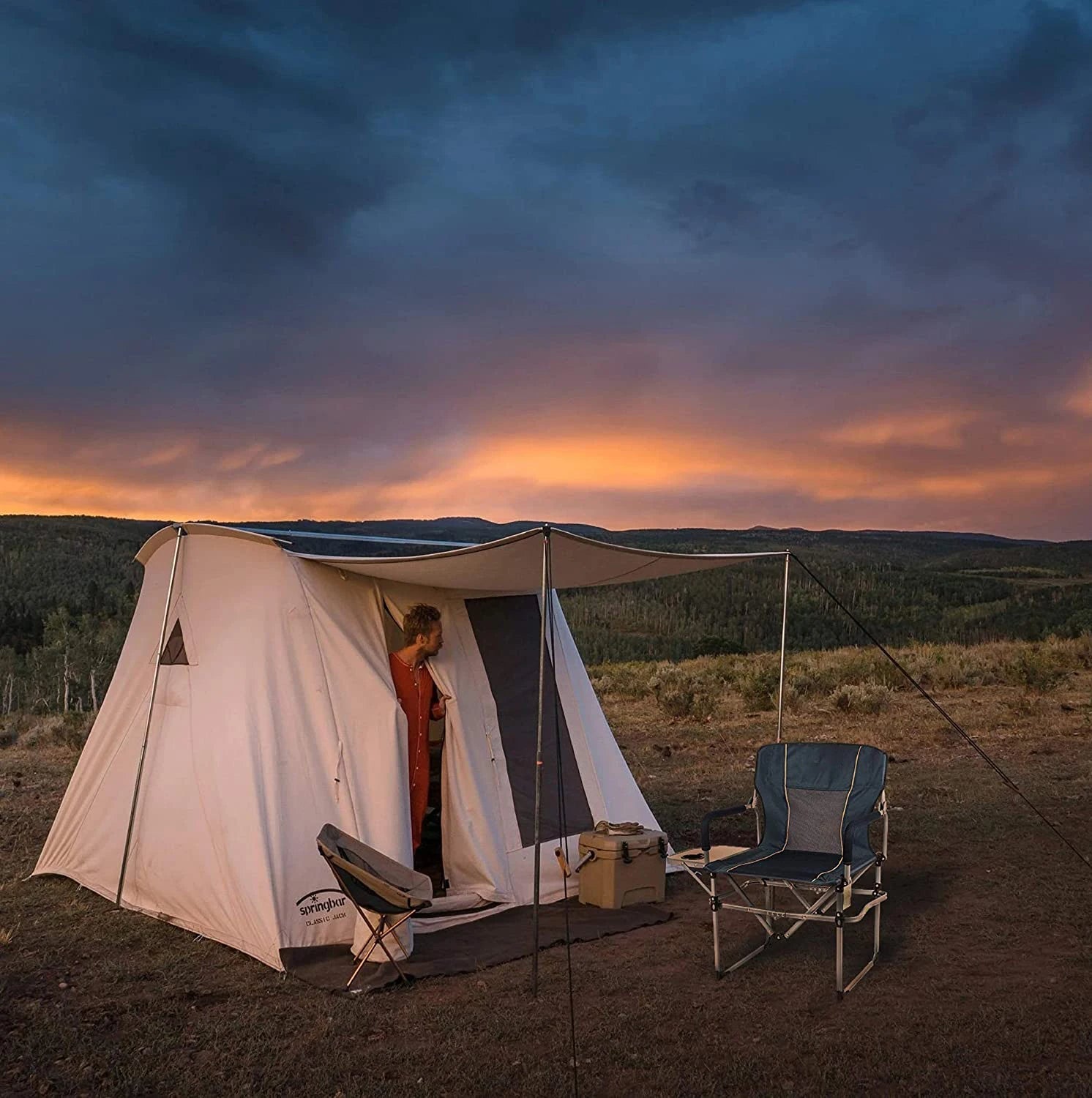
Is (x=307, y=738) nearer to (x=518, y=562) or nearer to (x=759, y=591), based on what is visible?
(x=518, y=562)

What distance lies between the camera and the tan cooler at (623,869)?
21.9ft

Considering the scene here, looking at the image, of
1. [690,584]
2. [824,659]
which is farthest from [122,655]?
[690,584]

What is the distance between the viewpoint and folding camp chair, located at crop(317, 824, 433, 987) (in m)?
5.19

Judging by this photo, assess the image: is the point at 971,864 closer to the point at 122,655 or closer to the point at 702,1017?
the point at 702,1017

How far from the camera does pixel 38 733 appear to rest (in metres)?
14.6

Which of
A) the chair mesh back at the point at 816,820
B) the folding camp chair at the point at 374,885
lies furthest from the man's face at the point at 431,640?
the chair mesh back at the point at 816,820

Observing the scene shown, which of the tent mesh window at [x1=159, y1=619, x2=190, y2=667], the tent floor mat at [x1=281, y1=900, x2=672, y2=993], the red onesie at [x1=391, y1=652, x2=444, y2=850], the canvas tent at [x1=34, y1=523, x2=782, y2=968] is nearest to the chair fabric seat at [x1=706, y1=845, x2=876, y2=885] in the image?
the tent floor mat at [x1=281, y1=900, x2=672, y2=993]

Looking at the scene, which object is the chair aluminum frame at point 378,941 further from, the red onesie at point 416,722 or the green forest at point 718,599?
the green forest at point 718,599

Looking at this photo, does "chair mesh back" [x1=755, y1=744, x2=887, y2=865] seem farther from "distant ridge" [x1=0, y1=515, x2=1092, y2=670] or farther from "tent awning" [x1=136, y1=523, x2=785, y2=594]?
"distant ridge" [x1=0, y1=515, x2=1092, y2=670]

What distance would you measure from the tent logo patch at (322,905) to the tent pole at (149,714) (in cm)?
135

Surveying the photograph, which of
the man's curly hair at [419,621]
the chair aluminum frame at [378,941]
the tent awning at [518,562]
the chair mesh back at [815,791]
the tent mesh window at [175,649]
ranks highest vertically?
the tent awning at [518,562]

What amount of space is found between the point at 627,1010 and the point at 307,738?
234cm

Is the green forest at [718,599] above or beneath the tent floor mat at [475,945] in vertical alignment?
above

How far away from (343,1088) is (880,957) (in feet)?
9.22
